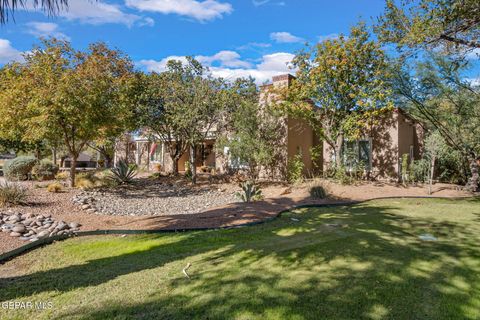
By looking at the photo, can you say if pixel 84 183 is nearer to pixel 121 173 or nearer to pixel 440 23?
pixel 121 173

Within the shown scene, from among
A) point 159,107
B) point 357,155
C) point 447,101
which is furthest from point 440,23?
point 159,107

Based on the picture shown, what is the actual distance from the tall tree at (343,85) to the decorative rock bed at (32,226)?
38.7 ft

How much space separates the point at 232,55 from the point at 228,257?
125ft

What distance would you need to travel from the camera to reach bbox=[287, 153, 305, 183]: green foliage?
631 inches

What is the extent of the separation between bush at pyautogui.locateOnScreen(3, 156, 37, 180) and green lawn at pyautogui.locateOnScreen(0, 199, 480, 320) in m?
13.0

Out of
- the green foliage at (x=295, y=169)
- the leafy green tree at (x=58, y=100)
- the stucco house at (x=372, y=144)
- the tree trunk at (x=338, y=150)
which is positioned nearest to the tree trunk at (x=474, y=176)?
the stucco house at (x=372, y=144)

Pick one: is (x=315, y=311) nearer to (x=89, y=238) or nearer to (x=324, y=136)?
(x=89, y=238)

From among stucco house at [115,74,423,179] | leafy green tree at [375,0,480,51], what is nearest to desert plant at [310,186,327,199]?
leafy green tree at [375,0,480,51]

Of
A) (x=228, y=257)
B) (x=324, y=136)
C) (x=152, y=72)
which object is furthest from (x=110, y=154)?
(x=228, y=257)

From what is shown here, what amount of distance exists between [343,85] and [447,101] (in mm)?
5345

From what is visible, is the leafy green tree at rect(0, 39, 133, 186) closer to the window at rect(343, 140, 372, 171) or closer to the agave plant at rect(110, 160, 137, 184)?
the agave plant at rect(110, 160, 137, 184)

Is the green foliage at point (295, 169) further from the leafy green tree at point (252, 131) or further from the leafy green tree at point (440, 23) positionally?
the leafy green tree at point (440, 23)

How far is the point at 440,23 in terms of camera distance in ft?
25.1

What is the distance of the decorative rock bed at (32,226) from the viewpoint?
7367 millimetres
